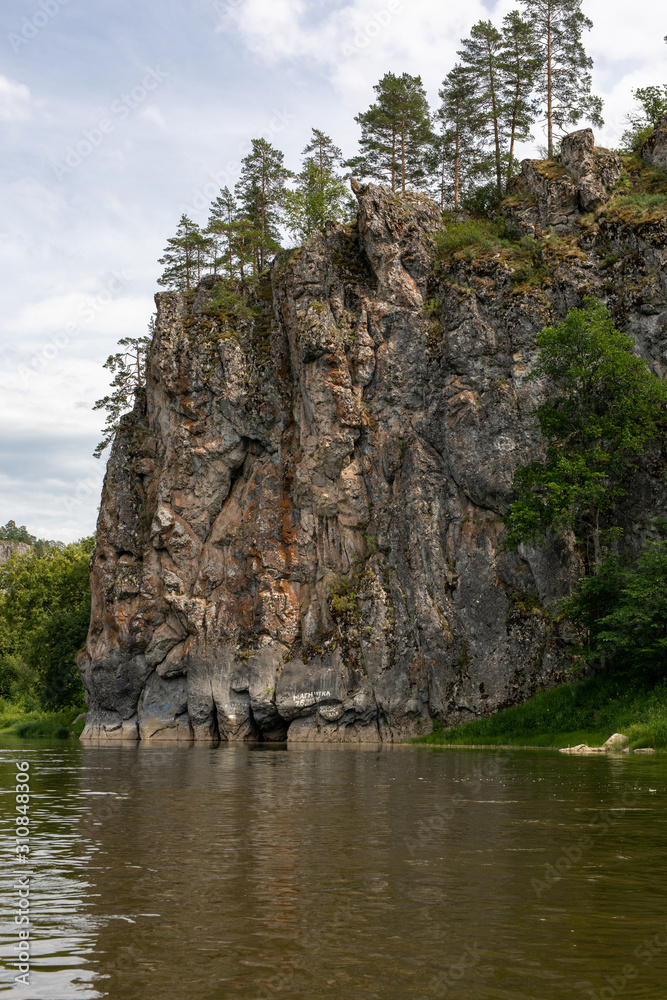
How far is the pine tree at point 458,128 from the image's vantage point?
6910 centimetres

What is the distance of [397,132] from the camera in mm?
72125

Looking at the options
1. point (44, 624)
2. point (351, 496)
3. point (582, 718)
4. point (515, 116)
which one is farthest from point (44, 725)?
point (515, 116)

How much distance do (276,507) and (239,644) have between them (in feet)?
34.1

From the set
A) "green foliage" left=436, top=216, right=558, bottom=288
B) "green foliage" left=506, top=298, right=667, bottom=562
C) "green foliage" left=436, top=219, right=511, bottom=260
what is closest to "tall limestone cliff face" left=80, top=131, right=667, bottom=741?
"green foliage" left=436, top=216, right=558, bottom=288

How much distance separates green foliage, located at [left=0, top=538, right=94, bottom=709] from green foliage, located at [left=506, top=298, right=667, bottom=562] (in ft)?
169

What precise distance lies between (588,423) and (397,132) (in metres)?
40.0

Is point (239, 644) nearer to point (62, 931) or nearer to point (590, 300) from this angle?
point (590, 300)

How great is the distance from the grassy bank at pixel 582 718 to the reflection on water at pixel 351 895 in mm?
15927

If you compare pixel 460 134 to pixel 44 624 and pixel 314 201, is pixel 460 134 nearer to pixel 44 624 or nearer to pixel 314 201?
pixel 314 201

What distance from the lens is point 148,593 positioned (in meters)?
65.0

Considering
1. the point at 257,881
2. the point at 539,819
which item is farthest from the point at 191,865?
the point at 539,819

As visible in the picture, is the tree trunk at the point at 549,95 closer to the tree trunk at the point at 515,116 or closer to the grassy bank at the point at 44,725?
the tree trunk at the point at 515,116

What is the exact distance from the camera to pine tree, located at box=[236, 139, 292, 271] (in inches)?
3120

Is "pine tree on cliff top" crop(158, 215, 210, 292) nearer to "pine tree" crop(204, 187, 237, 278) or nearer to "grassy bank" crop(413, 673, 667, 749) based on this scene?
"pine tree" crop(204, 187, 237, 278)
